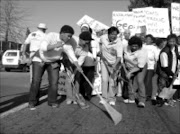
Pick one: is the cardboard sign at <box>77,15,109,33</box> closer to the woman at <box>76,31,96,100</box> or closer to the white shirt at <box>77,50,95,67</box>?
the woman at <box>76,31,96,100</box>

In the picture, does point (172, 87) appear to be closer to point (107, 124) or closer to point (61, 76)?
point (107, 124)

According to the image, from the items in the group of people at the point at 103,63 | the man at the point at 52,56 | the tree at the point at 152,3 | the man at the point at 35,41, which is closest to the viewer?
the man at the point at 52,56

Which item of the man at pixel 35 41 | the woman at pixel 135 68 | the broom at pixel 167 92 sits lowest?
the broom at pixel 167 92

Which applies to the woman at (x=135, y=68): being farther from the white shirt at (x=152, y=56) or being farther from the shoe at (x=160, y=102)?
the white shirt at (x=152, y=56)

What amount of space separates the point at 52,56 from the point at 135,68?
1.94 m

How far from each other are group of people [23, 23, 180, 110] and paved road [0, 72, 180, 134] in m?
0.34

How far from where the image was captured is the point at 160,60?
5.47m

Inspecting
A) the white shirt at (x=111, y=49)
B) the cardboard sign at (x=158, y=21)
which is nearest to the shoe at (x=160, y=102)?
the white shirt at (x=111, y=49)

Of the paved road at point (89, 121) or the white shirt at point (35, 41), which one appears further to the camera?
the white shirt at point (35, 41)

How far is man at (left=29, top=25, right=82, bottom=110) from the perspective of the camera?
467 cm

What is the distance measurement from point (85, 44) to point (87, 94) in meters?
1.35

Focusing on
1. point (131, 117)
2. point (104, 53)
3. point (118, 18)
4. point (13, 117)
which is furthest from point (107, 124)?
point (118, 18)

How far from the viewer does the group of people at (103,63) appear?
490 centimetres

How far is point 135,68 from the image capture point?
541cm
